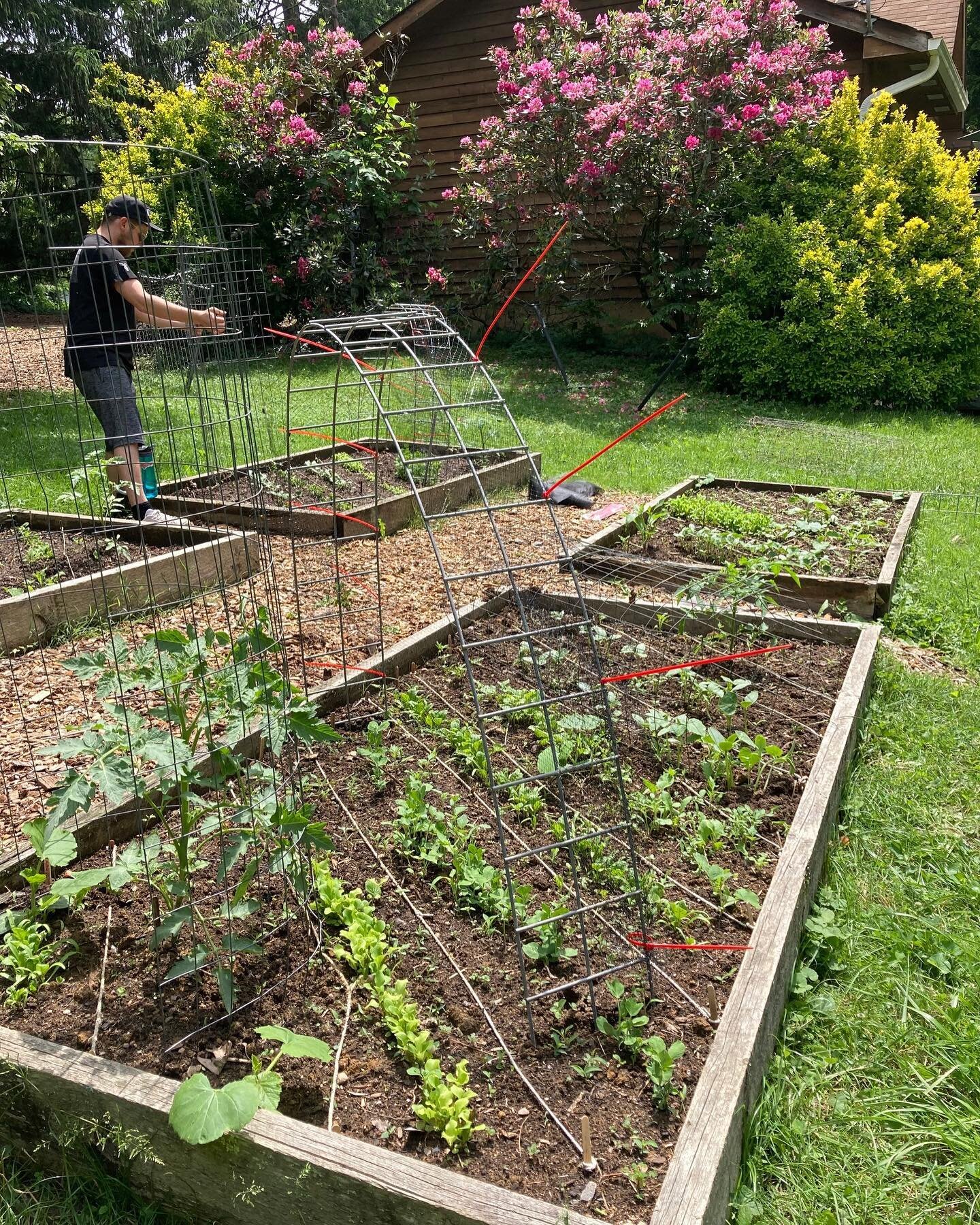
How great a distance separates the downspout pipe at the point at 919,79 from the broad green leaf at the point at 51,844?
1071 cm

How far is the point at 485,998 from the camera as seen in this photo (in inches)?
82.5

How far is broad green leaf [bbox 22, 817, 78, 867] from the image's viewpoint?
2191mm

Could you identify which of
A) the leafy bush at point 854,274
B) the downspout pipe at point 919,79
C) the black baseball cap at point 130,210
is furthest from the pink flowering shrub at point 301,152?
the black baseball cap at point 130,210

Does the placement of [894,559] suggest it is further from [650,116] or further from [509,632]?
[650,116]

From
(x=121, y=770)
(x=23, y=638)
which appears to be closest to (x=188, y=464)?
(x=23, y=638)

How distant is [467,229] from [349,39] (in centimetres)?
280

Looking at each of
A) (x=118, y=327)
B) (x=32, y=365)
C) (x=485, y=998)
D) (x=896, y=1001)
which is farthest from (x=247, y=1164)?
(x=32, y=365)

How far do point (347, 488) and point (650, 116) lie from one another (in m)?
6.31

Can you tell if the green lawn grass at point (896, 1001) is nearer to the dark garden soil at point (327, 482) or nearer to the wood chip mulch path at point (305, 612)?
the wood chip mulch path at point (305, 612)

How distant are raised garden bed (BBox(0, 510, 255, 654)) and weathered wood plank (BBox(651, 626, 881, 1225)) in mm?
2348

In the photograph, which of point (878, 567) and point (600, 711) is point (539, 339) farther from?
point (600, 711)

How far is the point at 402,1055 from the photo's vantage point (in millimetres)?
1941

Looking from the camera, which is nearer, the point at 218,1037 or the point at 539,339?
the point at 218,1037

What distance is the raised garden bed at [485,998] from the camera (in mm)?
1592
